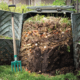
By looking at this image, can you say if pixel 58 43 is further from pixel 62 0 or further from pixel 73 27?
pixel 62 0

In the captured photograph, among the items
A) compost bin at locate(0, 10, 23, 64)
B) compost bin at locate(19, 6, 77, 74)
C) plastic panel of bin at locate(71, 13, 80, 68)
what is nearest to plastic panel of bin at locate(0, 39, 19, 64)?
compost bin at locate(0, 10, 23, 64)

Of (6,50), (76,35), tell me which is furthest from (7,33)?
(76,35)

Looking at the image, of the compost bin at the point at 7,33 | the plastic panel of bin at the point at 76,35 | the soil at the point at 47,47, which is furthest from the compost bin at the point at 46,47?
the compost bin at the point at 7,33

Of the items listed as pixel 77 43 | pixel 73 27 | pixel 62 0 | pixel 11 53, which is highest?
pixel 62 0

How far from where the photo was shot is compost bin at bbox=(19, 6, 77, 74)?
4.15 meters

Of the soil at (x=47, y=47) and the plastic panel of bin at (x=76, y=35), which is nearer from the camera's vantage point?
the soil at (x=47, y=47)

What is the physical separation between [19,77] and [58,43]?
77.8 inches

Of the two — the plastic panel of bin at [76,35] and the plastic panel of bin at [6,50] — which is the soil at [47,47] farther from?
the plastic panel of bin at [6,50]

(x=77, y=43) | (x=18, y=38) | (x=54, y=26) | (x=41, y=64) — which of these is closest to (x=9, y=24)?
(x=18, y=38)

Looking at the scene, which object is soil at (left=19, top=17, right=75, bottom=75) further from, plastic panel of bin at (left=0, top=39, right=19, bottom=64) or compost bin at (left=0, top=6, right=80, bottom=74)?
plastic panel of bin at (left=0, top=39, right=19, bottom=64)

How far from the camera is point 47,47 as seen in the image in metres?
4.18

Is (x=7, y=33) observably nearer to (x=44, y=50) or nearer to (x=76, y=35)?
(x=44, y=50)

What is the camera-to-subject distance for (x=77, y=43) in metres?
4.61

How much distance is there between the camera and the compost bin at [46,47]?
415 cm
